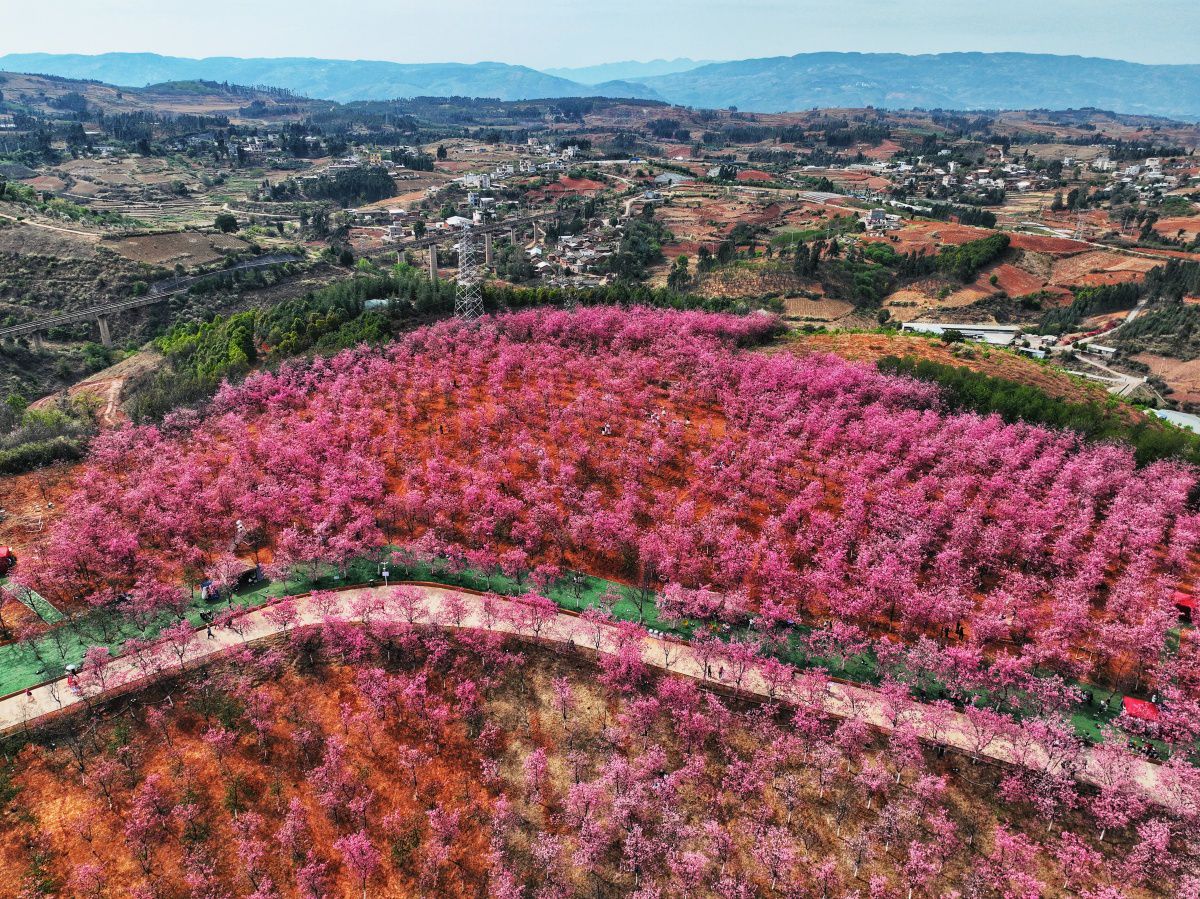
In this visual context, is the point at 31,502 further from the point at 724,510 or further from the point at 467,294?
the point at 724,510

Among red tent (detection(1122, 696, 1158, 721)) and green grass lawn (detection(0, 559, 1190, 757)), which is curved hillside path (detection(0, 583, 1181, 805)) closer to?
green grass lawn (detection(0, 559, 1190, 757))

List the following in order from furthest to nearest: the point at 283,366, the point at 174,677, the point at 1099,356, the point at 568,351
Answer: the point at 1099,356 < the point at 568,351 < the point at 283,366 < the point at 174,677

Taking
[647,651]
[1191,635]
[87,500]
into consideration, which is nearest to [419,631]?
[647,651]

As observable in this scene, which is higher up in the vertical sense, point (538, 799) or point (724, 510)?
point (724, 510)

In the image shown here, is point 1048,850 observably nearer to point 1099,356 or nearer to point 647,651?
point 647,651

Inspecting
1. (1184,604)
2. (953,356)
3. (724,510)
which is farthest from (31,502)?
(953,356)

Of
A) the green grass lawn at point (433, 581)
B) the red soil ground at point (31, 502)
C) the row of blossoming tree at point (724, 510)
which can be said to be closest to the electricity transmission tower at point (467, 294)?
the row of blossoming tree at point (724, 510)
